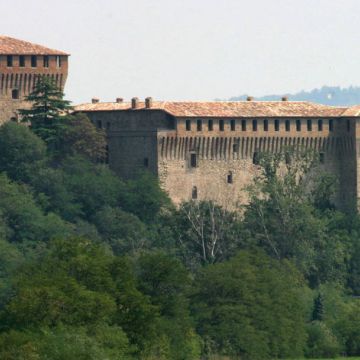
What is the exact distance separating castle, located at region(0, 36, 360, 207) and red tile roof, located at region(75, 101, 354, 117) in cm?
4

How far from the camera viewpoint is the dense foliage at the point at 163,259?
81.2 meters

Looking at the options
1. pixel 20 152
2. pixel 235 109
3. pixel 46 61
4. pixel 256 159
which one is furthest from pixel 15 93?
pixel 256 159

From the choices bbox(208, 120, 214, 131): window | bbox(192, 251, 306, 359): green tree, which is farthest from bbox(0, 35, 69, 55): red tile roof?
bbox(192, 251, 306, 359): green tree

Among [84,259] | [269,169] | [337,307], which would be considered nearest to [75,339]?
[84,259]

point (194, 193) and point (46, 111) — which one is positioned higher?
point (46, 111)

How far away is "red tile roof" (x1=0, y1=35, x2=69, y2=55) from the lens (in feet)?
358

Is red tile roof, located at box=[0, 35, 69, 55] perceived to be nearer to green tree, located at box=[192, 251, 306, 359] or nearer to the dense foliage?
the dense foliage

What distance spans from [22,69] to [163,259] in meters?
23.5

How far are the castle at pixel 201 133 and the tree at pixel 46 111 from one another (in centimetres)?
72

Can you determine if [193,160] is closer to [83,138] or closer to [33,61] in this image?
[83,138]

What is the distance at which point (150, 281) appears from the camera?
86562mm

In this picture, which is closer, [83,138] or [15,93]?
[83,138]

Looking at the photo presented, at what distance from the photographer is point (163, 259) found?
87.6 meters

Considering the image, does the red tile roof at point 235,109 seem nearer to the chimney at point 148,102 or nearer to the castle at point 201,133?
→ the castle at point 201,133
